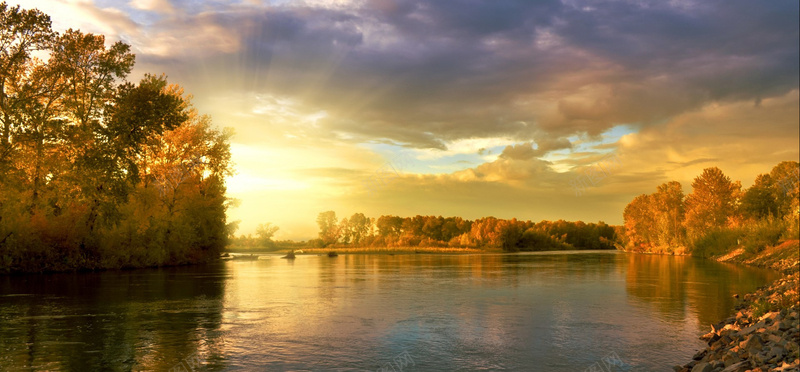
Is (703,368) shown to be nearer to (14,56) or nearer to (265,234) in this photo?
(14,56)

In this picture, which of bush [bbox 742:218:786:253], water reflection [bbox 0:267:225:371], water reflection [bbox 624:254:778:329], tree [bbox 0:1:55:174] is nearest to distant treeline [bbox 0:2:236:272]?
tree [bbox 0:1:55:174]

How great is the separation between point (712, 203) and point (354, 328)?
127 metres

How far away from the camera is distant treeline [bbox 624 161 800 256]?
95.7 meters

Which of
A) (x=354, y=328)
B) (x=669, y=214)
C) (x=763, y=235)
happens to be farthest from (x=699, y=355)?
(x=669, y=214)

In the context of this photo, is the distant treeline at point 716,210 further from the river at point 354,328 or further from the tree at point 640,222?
the river at point 354,328

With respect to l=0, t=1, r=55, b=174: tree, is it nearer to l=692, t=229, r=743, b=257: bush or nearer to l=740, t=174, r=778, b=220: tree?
l=692, t=229, r=743, b=257: bush

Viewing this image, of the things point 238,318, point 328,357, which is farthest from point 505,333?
point 238,318

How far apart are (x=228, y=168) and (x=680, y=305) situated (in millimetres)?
63204

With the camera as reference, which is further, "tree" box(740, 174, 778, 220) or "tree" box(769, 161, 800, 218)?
"tree" box(740, 174, 778, 220)

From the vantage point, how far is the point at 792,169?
118062 mm

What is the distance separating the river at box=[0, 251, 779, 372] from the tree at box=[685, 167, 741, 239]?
Result: 9819 cm

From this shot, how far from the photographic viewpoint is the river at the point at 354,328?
14945 mm

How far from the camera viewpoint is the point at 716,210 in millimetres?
121312

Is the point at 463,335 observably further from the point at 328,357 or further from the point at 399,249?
the point at 399,249
